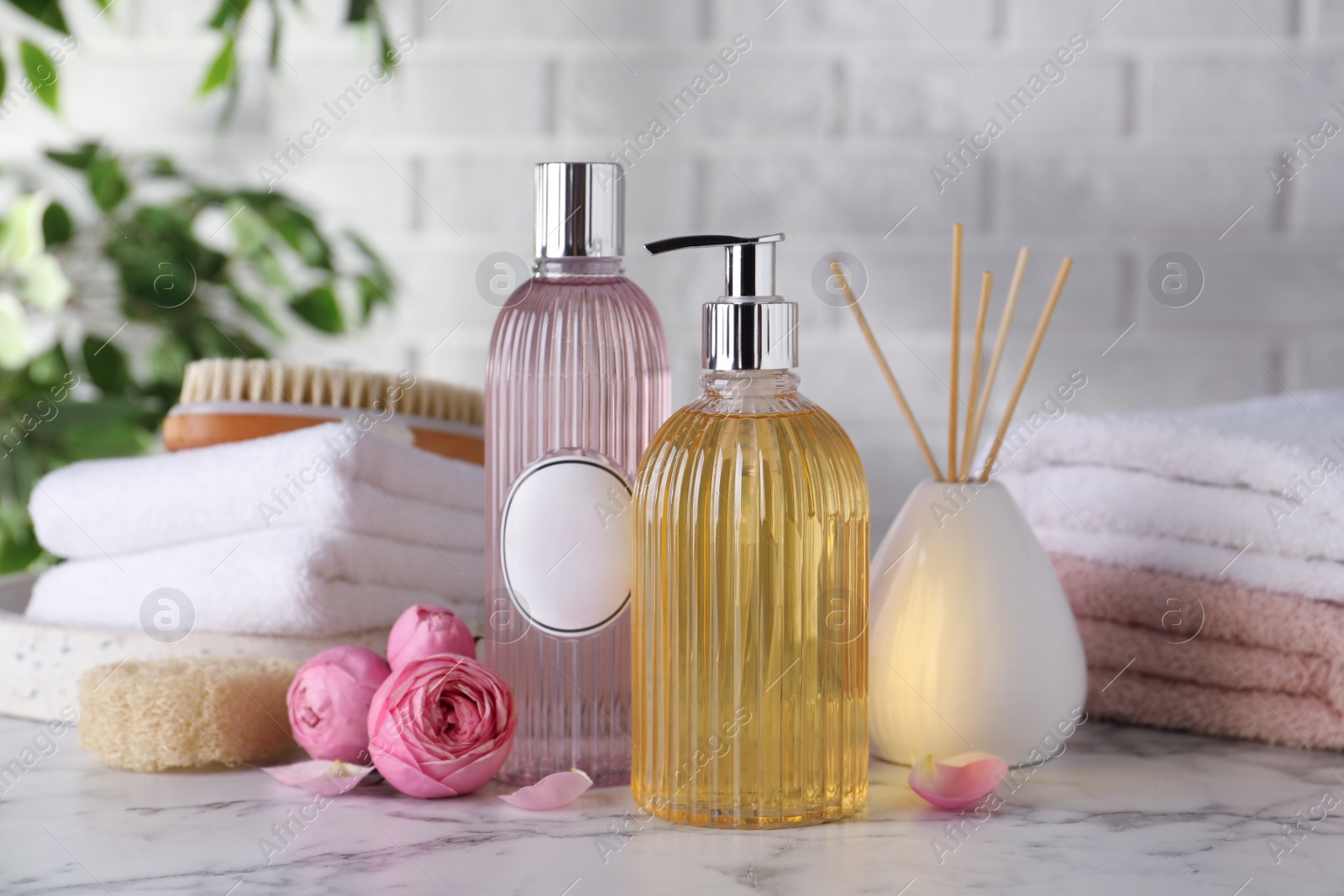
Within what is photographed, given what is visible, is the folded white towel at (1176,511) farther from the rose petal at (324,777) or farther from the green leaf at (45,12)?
the green leaf at (45,12)

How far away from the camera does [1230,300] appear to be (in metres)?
0.89

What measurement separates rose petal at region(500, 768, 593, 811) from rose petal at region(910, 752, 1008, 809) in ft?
0.43

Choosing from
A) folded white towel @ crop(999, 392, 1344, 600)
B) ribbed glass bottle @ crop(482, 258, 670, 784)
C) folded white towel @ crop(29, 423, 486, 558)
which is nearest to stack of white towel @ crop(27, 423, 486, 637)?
folded white towel @ crop(29, 423, 486, 558)

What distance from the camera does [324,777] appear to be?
501mm

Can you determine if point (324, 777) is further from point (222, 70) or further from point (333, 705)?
point (222, 70)

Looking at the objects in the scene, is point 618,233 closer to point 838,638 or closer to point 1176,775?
point 838,638

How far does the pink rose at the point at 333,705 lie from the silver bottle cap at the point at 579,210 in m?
0.19

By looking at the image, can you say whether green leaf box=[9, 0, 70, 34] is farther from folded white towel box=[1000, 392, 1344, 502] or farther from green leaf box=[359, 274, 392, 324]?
folded white towel box=[1000, 392, 1344, 502]

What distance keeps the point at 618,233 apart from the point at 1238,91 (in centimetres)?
60

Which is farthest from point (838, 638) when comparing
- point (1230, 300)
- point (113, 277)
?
point (113, 277)

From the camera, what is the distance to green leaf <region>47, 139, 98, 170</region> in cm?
81

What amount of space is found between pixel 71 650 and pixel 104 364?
1.14 ft

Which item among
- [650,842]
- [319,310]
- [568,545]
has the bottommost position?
[650,842]

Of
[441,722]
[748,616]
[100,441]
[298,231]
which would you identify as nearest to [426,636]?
[441,722]
